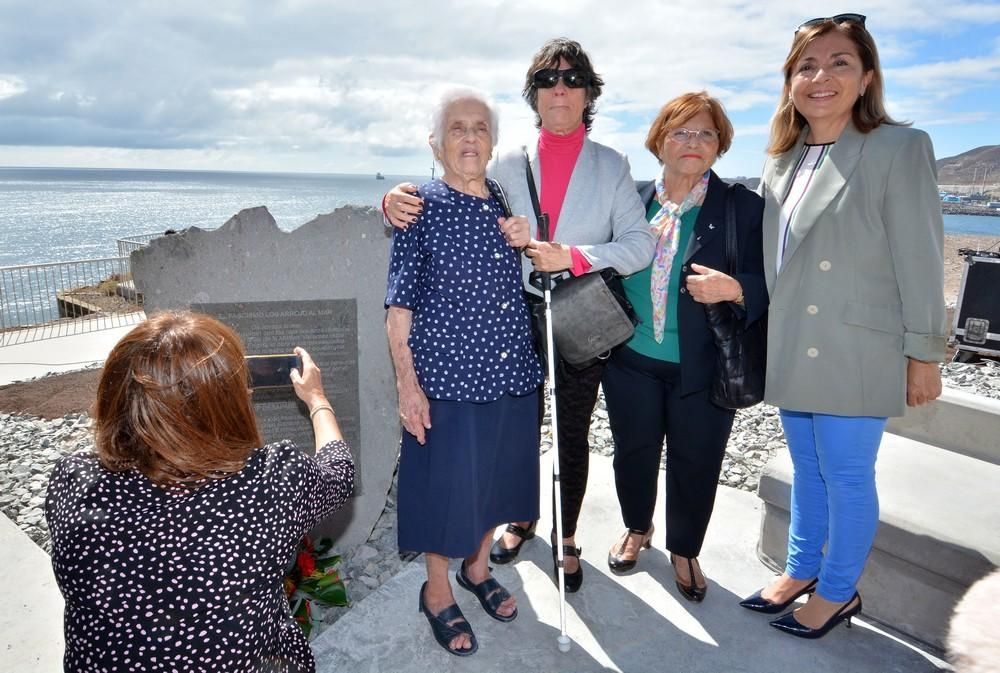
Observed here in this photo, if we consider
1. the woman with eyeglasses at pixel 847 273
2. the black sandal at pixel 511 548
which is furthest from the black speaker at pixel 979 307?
the black sandal at pixel 511 548

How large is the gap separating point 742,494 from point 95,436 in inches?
144

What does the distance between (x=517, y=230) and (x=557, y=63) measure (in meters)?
0.76

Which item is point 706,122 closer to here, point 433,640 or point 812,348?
point 812,348

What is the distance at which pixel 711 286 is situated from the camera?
8.09 feet

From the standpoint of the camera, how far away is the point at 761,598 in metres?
2.85

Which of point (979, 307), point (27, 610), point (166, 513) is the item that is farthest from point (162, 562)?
point (979, 307)

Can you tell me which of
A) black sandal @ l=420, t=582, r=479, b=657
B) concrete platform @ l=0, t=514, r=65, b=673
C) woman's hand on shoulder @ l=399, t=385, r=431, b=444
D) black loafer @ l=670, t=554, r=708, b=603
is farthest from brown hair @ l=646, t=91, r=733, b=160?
concrete platform @ l=0, t=514, r=65, b=673

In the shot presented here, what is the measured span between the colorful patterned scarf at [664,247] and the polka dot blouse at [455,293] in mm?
670

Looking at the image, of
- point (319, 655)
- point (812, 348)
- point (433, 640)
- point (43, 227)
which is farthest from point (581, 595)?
point (43, 227)

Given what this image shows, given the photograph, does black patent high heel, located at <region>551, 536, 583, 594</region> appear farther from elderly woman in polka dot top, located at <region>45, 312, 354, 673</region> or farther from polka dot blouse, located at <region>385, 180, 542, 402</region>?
elderly woman in polka dot top, located at <region>45, 312, 354, 673</region>

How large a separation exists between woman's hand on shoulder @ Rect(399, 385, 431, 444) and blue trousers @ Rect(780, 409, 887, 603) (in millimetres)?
1527

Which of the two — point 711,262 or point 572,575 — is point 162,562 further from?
point 711,262

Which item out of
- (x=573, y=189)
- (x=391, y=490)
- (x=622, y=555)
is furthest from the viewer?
(x=391, y=490)

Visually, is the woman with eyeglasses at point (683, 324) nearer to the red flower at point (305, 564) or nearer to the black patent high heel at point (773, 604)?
the black patent high heel at point (773, 604)
